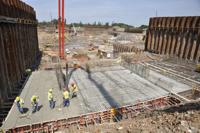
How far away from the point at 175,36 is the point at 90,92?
48.5 ft

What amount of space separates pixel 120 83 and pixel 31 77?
8.98 m

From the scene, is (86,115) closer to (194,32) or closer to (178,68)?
(178,68)

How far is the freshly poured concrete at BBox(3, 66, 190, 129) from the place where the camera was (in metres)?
10.7

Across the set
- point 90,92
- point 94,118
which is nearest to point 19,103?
point 94,118

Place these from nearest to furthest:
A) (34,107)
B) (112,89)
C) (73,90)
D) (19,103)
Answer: (19,103) → (34,107) → (73,90) → (112,89)

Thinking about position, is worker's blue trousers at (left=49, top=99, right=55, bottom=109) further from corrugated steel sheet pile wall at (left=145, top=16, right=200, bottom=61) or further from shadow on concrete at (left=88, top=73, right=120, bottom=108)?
corrugated steel sheet pile wall at (left=145, top=16, right=200, bottom=61)

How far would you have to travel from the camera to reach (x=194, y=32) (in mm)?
19828

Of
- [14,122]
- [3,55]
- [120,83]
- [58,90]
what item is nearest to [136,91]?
[120,83]

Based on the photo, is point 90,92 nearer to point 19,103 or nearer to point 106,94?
point 106,94

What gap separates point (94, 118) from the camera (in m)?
10.6

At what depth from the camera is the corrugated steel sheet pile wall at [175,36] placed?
20.0 metres

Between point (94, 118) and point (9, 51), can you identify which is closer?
point (94, 118)

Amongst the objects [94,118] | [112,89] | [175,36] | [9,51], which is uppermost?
[175,36]

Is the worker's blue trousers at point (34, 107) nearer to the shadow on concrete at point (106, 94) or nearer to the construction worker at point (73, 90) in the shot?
the construction worker at point (73, 90)
